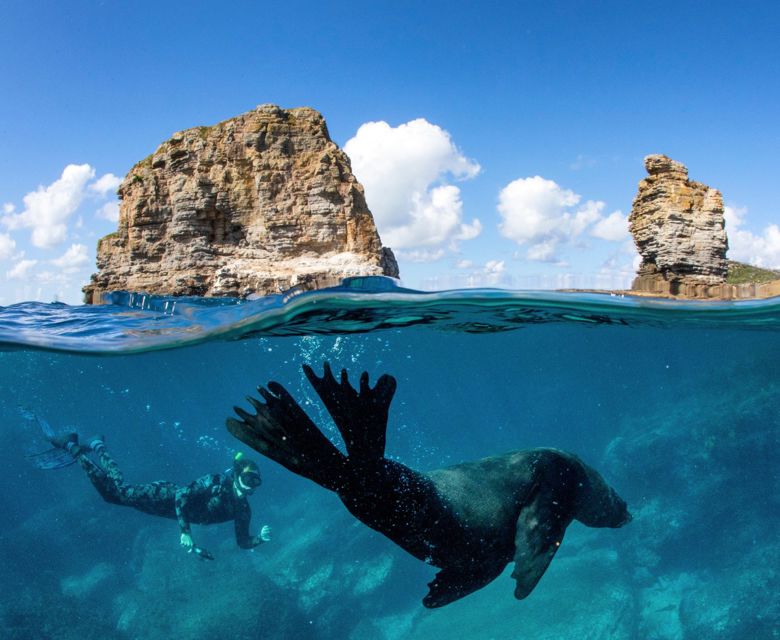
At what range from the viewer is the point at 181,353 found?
16.6 meters

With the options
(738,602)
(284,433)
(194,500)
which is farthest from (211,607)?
(738,602)

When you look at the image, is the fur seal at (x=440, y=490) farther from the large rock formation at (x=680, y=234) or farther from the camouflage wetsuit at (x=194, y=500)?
the camouflage wetsuit at (x=194, y=500)

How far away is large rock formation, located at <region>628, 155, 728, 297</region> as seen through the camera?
11352 mm

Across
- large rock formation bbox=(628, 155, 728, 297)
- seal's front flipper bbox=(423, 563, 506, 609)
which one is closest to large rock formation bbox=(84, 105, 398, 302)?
large rock formation bbox=(628, 155, 728, 297)

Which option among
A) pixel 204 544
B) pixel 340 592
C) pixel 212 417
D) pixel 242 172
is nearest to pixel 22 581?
pixel 204 544

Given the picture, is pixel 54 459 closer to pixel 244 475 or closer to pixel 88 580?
pixel 88 580

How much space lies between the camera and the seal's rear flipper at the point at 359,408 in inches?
151

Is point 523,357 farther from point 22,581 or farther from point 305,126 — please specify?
point 22,581

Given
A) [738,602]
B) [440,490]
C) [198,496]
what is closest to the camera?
[440,490]

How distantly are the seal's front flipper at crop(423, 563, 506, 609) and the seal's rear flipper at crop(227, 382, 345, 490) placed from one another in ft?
5.88

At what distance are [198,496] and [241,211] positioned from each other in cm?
739

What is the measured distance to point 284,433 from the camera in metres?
3.78

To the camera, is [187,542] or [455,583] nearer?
[455,583]

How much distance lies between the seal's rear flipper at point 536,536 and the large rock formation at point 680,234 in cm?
820
